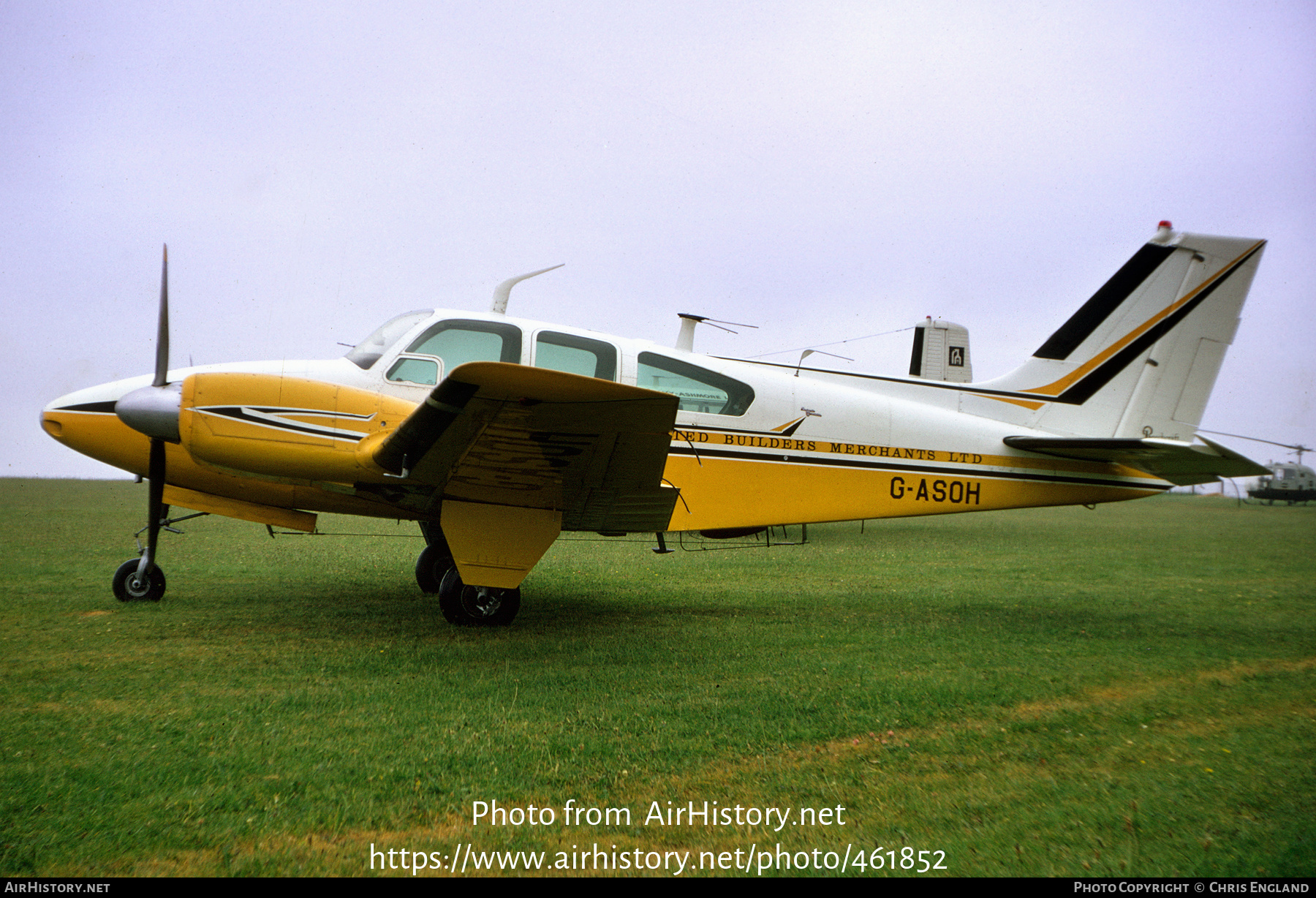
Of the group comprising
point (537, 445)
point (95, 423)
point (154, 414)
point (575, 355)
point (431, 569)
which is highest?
point (575, 355)

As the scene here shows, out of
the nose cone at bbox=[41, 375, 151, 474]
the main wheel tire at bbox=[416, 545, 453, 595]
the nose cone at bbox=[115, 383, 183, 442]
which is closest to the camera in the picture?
the nose cone at bbox=[115, 383, 183, 442]

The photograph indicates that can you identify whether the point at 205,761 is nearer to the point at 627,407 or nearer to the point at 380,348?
the point at 627,407

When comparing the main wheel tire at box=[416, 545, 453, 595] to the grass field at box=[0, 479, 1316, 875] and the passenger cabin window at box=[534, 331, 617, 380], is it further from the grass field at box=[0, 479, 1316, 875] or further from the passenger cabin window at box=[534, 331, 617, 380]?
the passenger cabin window at box=[534, 331, 617, 380]

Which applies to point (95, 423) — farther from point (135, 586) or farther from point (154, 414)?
point (135, 586)

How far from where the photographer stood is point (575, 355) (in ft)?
20.8

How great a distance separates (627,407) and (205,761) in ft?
9.15

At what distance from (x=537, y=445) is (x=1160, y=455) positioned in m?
5.96

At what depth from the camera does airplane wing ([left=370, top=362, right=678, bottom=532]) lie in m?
4.20

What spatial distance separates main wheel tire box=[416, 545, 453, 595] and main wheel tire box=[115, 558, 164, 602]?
2380 millimetres

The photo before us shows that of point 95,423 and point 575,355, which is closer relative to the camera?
point 95,423

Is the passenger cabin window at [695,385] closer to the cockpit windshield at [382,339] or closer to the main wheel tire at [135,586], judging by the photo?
the cockpit windshield at [382,339]

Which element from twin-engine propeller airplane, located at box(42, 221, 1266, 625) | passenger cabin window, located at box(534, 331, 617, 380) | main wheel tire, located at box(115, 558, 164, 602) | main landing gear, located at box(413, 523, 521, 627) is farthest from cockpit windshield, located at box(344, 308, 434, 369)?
main wheel tire, located at box(115, 558, 164, 602)

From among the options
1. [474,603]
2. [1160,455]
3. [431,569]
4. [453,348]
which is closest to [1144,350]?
[1160,455]

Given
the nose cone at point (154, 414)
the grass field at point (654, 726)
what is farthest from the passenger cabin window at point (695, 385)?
the nose cone at point (154, 414)
